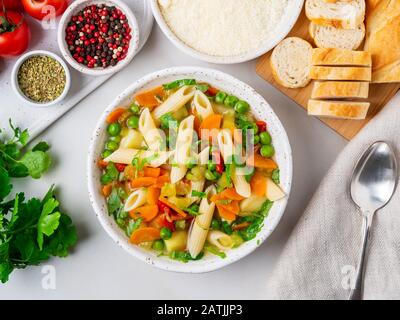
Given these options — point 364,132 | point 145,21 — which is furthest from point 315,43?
point 145,21

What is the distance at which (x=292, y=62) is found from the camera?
229cm

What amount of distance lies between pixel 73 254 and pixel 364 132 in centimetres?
137

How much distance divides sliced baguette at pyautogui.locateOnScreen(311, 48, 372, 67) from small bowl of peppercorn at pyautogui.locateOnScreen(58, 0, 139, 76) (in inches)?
31.0

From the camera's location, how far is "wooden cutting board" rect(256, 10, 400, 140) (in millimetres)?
2340

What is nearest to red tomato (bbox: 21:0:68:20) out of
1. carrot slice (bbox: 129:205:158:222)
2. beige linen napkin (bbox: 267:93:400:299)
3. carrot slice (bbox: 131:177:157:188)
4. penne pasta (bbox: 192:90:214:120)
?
penne pasta (bbox: 192:90:214:120)

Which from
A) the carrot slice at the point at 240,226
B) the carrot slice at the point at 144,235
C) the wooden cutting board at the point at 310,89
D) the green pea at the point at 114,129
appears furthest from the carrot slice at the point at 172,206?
the wooden cutting board at the point at 310,89

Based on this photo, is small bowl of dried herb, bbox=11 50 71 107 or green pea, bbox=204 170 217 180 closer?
green pea, bbox=204 170 217 180

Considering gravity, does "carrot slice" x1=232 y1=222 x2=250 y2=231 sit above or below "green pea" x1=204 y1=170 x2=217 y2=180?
below

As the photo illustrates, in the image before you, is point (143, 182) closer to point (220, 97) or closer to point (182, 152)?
point (182, 152)

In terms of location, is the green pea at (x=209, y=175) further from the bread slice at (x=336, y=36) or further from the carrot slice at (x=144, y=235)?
the bread slice at (x=336, y=36)

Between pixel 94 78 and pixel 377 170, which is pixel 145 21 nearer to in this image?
pixel 94 78

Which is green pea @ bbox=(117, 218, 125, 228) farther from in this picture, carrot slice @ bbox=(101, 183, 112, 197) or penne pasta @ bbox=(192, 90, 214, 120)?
penne pasta @ bbox=(192, 90, 214, 120)

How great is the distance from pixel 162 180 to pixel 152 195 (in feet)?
0.24

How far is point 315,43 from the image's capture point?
2.33 metres
